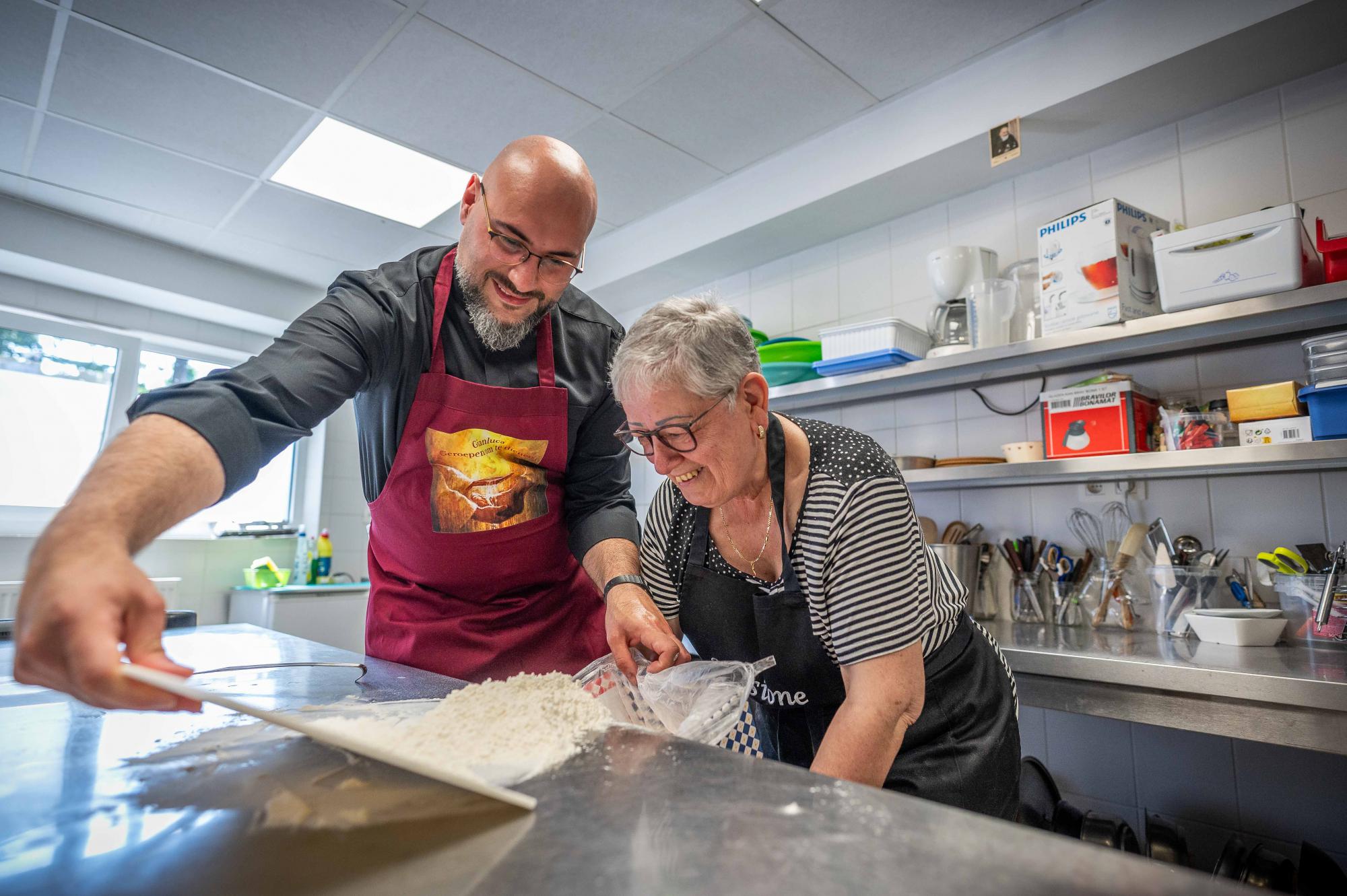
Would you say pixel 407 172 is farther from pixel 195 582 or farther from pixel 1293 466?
pixel 1293 466

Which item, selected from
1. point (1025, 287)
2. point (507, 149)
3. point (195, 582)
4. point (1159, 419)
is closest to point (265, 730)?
point (507, 149)

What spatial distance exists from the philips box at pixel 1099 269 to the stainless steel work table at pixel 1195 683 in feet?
2.79

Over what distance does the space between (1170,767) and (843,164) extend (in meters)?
2.06

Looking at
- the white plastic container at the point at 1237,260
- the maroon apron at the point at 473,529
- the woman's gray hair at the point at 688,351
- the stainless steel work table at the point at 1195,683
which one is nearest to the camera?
the woman's gray hair at the point at 688,351

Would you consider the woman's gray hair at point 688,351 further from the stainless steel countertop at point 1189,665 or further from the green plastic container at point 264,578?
the green plastic container at point 264,578

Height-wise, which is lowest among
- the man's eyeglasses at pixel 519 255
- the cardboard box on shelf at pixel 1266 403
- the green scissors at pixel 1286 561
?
the green scissors at pixel 1286 561

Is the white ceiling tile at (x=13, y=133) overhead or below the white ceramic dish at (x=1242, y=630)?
overhead

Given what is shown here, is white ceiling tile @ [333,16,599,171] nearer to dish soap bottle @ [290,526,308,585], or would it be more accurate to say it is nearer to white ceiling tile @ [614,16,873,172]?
white ceiling tile @ [614,16,873,172]

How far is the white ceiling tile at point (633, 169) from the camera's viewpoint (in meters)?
2.66

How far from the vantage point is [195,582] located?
377cm

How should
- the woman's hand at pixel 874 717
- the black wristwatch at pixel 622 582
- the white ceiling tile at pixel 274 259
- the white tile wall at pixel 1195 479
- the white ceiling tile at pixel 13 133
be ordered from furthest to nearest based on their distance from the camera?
1. the white ceiling tile at pixel 274 259
2. the white ceiling tile at pixel 13 133
3. the white tile wall at pixel 1195 479
4. the black wristwatch at pixel 622 582
5. the woman's hand at pixel 874 717

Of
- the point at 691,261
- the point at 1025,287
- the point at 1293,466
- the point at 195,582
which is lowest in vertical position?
the point at 195,582

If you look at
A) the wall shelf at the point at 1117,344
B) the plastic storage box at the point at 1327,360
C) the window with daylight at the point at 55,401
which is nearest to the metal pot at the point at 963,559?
the wall shelf at the point at 1117,344

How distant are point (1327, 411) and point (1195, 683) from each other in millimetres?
662
